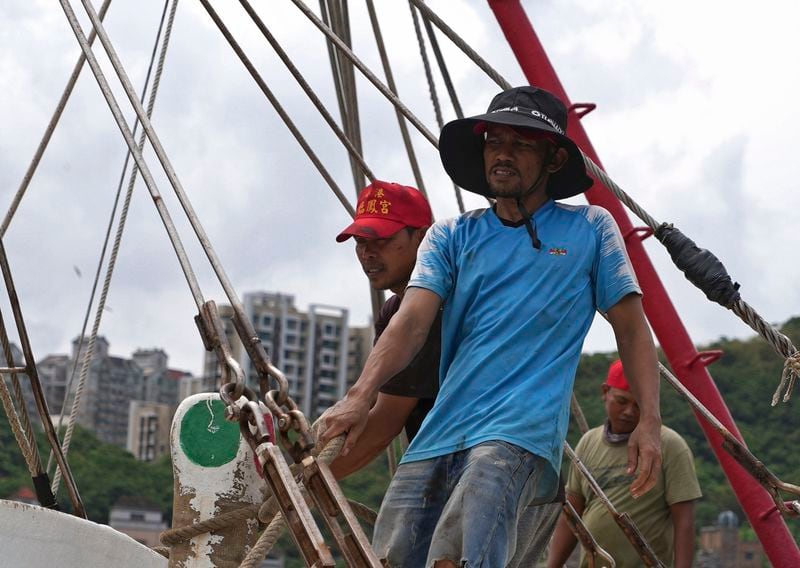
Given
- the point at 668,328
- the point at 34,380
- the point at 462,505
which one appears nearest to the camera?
the point at 462,505

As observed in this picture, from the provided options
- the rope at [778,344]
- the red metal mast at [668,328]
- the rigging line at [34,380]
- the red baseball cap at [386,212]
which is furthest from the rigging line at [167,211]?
the red metal mast at [668,328]

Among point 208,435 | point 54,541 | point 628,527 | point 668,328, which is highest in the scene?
point 668,328

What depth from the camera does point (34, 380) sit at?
5.27 metres

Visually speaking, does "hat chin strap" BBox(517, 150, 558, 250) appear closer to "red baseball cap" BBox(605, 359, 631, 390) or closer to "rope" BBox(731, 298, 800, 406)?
"rope" BBox(731, 298, 800, 406)

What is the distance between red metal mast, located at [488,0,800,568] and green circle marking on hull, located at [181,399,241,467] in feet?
6.29

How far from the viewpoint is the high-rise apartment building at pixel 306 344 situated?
312 feet

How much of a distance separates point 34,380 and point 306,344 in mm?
92486

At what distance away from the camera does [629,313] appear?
3.37 meters

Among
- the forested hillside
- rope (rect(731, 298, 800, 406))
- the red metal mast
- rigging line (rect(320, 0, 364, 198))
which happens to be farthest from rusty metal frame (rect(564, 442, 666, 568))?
the forested hillside

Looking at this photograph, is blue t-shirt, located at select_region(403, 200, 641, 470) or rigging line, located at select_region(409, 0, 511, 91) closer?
blue t-shirt, located at select_region(403, 200, 641, 470)

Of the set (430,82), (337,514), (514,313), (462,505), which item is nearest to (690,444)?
(430,82)

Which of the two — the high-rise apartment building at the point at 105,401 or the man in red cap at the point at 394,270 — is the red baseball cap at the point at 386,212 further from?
the high-rise apartment building at the point at 105,401

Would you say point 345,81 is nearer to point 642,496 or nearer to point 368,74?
point 368,74

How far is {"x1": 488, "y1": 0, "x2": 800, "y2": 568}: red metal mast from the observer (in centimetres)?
555
